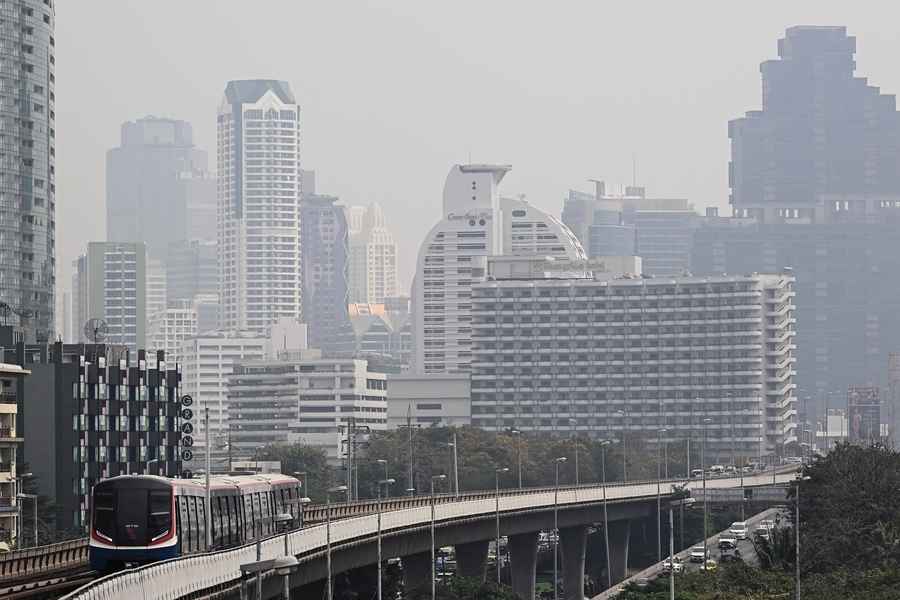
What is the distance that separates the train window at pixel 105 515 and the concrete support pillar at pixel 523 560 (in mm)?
100563

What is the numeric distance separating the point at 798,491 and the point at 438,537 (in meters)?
33.8

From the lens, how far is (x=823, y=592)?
121000mm

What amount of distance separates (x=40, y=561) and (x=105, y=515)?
42.4ft

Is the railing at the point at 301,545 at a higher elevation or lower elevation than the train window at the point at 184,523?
lower

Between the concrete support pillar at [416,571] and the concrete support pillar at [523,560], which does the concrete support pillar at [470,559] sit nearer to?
the concrete support pillar at [523,560]

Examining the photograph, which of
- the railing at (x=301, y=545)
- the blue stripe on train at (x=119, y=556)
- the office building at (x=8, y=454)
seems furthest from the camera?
the office building at (x=8, y=454)

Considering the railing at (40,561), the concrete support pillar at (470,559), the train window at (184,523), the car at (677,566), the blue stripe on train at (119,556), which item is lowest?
the car at (677,566)

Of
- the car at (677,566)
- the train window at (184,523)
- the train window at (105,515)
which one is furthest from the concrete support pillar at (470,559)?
the train window at (105,515)

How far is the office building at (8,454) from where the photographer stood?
164750 millimetres

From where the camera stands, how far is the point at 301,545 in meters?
108

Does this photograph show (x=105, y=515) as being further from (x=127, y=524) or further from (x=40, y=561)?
(x=40, y=561)

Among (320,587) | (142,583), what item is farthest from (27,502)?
(142,583)

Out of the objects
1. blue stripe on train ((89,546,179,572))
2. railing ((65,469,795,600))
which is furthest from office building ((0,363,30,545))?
blue stripe on train ((89,546,179,572))

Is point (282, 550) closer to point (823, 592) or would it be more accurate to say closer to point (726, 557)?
point (823, 592)
